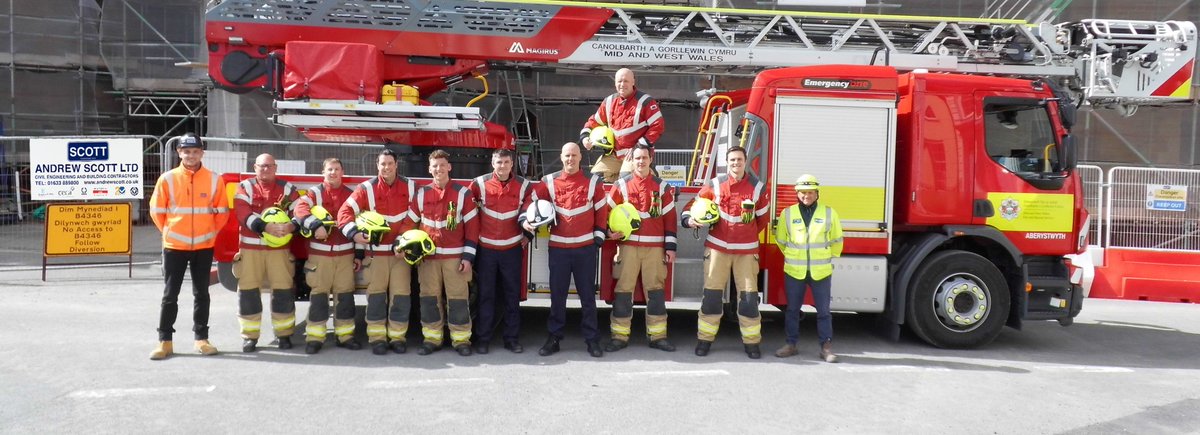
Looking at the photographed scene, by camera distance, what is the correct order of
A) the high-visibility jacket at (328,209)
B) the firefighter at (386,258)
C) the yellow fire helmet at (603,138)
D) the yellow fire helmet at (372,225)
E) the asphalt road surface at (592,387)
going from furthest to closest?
1. the yellow fire helmet at (603,138)
2. the firefighter at (386,258)
3. the high-visibility jacket at (328,209)
4. the yellow fire helmet at (372,225)
5. the asphalt road surface at (592,387)

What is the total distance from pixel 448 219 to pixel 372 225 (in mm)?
576

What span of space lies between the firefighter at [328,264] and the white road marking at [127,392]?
1110 mm

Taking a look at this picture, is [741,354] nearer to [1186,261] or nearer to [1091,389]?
[1091,389]

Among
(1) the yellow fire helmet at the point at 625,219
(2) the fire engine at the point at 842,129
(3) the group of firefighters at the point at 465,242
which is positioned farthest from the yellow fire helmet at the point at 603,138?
(2) the fire engine at the point at 842,129

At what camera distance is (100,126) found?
17.7m

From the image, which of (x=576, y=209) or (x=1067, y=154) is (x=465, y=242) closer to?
(x=576, y=209)

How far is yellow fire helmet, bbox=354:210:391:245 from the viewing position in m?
5.88

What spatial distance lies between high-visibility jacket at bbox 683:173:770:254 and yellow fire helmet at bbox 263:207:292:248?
3.20m

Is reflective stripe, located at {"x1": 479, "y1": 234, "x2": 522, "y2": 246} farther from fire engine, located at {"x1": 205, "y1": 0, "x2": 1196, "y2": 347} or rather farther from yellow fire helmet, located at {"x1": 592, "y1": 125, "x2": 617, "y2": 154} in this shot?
yellow fire helmet, located at {"x1": 592, "y1": 125, "x2": 617, "y2": 154}

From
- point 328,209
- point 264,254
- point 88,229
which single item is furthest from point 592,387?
point 88,229

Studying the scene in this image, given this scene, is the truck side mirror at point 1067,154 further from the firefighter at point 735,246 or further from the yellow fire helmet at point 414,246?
the yellow fire helmet at point 414,246

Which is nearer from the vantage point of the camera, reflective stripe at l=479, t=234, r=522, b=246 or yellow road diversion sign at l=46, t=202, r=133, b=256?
reflective stripe at l=479, t=234, r=522, b=246

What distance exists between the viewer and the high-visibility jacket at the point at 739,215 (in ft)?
20.3

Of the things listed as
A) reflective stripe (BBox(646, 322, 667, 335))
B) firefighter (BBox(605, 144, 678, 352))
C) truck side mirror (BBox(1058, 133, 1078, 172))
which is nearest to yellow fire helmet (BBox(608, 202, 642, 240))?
firefighter (BBox(605, 144, 678, 352))
